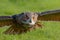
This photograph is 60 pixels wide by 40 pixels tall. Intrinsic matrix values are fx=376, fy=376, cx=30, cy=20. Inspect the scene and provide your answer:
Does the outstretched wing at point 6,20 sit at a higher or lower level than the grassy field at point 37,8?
higher

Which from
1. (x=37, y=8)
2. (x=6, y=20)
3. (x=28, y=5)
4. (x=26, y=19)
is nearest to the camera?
(x=26, y=19)

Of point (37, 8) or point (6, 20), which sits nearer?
point (6, 20)

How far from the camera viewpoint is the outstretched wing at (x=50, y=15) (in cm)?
534

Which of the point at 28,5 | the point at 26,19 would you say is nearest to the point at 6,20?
the point at 26,19

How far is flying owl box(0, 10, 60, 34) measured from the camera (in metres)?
4.92

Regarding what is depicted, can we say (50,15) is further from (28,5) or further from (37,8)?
(28,5)

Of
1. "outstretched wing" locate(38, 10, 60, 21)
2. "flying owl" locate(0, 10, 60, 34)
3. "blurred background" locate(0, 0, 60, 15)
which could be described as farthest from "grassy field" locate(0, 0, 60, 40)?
"flying owl" locate(0, 10, 60, 34)

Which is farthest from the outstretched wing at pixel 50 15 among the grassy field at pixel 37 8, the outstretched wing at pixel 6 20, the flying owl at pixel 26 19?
the grassy field at pixel 37 8

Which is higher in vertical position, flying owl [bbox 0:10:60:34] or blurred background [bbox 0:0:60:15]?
flying owl [bbox 0:10:60:34]

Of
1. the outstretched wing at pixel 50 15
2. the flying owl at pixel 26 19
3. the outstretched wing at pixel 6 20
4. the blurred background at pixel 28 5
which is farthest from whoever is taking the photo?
the blurred background at pixel 28 5

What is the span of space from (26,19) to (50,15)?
817 mm

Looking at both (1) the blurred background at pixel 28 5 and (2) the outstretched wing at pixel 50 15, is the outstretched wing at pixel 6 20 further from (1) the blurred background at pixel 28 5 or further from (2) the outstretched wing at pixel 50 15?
(1) the blurred background at pixel 28 5

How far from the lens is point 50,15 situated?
5.62 metres

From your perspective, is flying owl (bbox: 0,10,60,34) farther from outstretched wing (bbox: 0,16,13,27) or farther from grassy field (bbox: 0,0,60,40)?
grassy field (bbox: 0,0,60,40)
